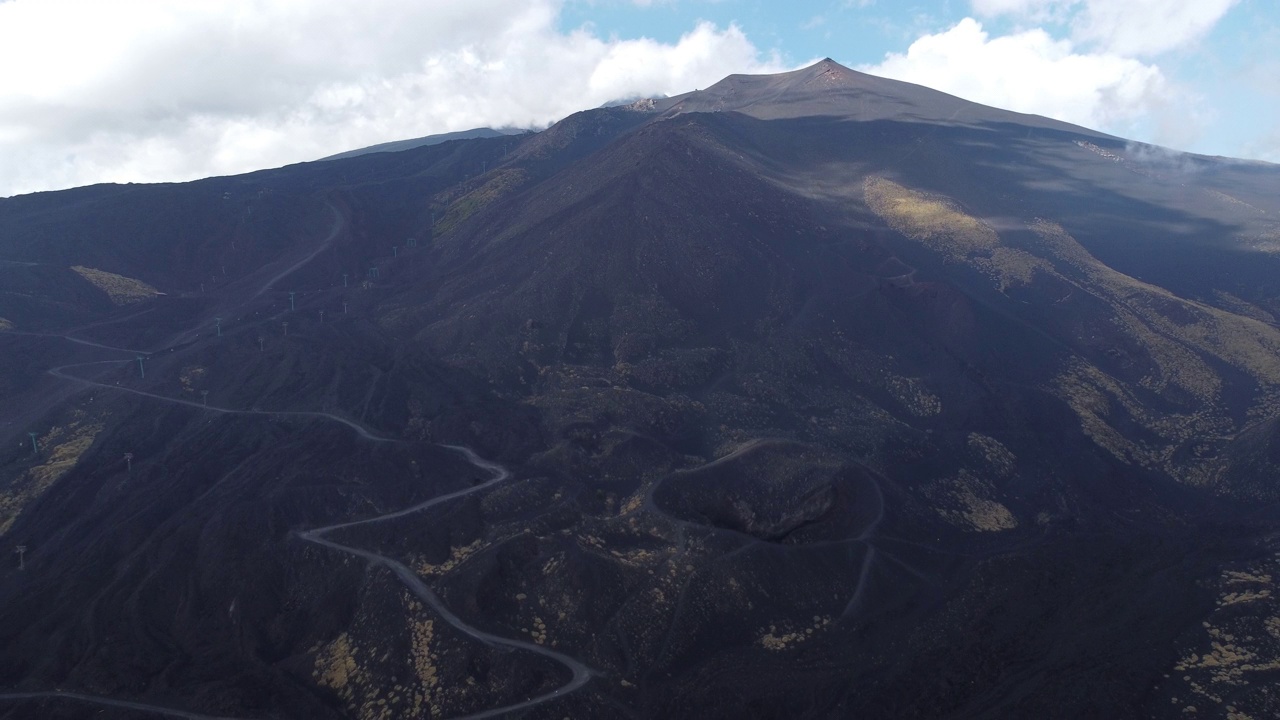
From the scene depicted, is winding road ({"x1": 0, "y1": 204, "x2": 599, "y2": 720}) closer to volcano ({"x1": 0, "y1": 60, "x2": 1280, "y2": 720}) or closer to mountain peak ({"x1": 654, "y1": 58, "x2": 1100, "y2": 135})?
volcano ({"x1": 0, "y1": 60, "x2": 1280, "y2": 720})

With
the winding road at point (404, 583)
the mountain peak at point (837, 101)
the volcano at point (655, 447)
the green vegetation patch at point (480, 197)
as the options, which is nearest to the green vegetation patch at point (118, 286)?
the volcano at point (655, 447)

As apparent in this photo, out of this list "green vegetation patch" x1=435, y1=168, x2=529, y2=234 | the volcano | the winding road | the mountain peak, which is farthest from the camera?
the mountain peak

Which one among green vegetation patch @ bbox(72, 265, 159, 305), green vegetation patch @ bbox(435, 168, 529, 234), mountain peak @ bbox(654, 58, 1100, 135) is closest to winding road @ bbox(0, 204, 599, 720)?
green vegetation patch @ bbox(72, 265, 159, 305)

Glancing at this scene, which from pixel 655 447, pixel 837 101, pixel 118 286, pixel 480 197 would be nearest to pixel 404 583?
pixel 655 447

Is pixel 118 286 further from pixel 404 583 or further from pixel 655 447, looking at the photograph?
pixel 404 583

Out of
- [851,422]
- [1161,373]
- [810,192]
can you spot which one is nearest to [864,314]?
[851,422]

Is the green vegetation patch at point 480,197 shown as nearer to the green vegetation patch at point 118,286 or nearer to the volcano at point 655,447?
the volcano at point 655,447
